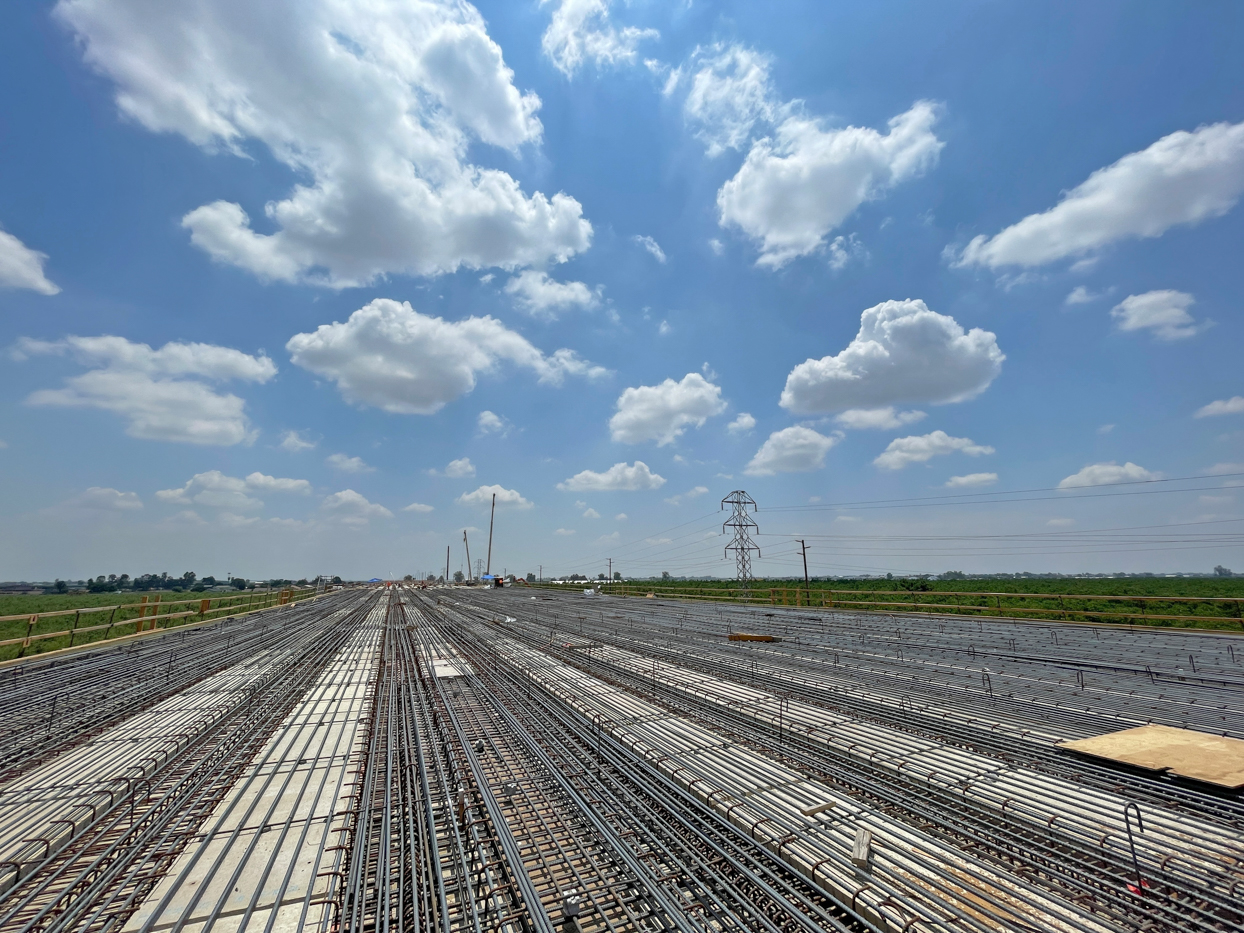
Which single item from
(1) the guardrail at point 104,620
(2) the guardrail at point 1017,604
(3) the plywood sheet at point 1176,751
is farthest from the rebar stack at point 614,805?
(2) the guardrail at point 1017,604

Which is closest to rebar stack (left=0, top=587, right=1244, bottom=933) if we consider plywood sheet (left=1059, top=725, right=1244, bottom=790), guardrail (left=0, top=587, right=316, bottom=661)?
plywood sheet (left=1059, top=725, right=1244, bottom=790)

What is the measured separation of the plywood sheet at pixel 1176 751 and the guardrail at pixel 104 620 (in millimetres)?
22663

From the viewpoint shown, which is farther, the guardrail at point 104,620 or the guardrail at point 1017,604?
the guardrail at point 1017,604

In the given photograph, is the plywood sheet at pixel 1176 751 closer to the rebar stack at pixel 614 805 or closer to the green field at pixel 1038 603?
the rebar stack at pixel 614 805

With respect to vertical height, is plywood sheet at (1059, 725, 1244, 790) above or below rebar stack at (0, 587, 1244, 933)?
above

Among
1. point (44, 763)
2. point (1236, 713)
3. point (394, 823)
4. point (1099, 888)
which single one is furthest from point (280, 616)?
point (1236, 713)

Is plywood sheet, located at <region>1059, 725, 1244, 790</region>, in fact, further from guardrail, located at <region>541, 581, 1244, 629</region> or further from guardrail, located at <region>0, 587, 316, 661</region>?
guardrail, located at <region>0, 587, 316, 661</region>

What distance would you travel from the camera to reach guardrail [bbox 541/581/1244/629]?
19875mm

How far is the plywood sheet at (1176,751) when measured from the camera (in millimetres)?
6328

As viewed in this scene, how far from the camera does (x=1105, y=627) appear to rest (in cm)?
2055

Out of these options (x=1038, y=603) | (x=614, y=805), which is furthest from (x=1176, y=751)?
(x=1038, y=603)

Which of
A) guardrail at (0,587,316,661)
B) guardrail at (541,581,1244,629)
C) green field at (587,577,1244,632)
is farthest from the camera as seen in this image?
guardrail at (541,581,1244,629)

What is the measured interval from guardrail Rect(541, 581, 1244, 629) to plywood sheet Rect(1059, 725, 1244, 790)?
43.5 feet

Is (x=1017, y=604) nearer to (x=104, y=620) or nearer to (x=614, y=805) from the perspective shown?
(x=614, y=805)
